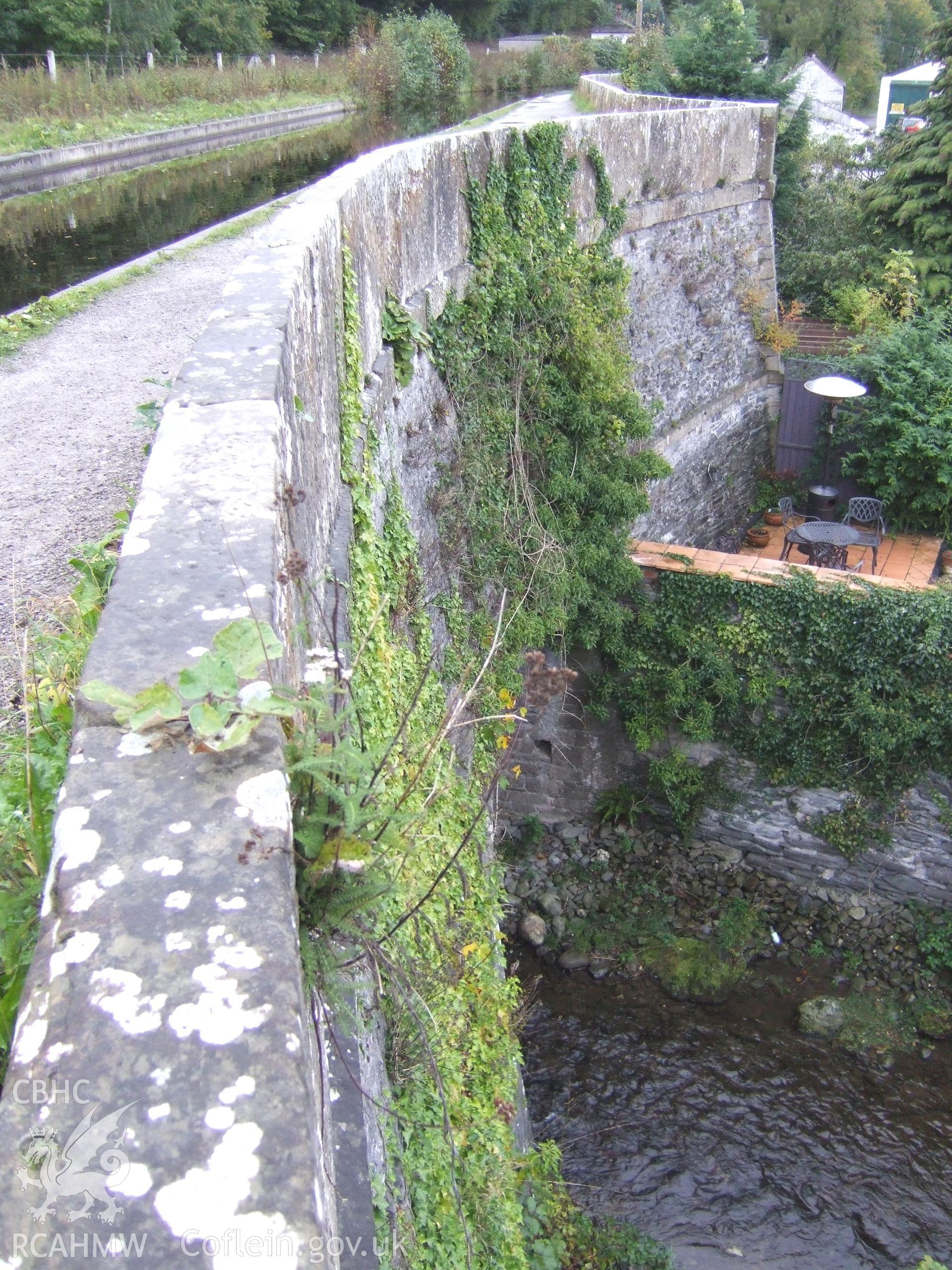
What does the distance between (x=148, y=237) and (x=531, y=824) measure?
22.9ft

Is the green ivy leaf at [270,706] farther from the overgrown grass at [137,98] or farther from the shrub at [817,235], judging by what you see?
the shrub at [817,235]

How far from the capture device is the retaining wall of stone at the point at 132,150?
1191 cm

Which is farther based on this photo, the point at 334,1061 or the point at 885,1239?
the point at 885,1239

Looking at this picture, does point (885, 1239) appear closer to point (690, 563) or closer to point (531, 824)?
point (531, 824)

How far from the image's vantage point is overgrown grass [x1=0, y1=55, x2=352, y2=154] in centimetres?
1433

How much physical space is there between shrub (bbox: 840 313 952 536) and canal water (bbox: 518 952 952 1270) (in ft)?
18.6

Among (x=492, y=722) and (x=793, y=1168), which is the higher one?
(x=492, y=722)

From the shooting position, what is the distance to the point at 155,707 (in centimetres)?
155

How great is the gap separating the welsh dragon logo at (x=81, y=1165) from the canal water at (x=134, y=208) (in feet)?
23.6

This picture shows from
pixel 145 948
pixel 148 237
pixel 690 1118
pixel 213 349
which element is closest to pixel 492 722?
pixel 690 1118

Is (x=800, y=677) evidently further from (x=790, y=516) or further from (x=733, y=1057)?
(x=790, y=516)

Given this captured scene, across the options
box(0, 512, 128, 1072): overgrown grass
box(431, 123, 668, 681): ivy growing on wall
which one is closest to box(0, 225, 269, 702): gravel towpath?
box(0, 512, 128, 1072): overgrown grass

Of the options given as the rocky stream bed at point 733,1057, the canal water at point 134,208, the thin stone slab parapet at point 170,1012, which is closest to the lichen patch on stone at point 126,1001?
the thin stone slab parapet at point 170,1012

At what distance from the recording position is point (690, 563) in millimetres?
8258
